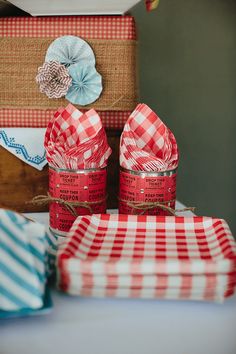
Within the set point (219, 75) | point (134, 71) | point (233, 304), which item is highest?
point (134, 71)

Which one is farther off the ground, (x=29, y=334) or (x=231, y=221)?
(x=29, y=334)

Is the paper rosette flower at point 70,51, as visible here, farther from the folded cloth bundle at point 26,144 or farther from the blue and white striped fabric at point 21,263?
the blue and white striped fabric at point 21,263

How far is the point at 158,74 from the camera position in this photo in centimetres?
156

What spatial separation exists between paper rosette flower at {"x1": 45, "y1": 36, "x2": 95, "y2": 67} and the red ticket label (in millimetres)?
264

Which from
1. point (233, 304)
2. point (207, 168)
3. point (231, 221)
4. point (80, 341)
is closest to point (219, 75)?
point (207, 168)

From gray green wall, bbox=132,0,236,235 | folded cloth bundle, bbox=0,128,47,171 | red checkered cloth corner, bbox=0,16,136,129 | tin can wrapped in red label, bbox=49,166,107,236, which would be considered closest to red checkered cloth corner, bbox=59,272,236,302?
tin can wrapped in red label, bbox=49,166,107,236

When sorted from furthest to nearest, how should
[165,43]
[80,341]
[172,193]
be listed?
[165,43]
[172,193]
[80,341]

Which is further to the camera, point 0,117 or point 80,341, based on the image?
point 0,117

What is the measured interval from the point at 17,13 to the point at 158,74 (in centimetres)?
56

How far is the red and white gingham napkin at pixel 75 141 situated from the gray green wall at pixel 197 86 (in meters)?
0.64

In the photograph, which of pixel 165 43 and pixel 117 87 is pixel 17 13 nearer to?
pixel 117 87

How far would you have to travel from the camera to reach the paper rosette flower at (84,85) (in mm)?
1026

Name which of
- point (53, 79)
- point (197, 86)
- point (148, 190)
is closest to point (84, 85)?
point (53, 79)

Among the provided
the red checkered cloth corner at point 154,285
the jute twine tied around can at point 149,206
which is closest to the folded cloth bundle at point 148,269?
the red checkered cloth corner at point 154,285
